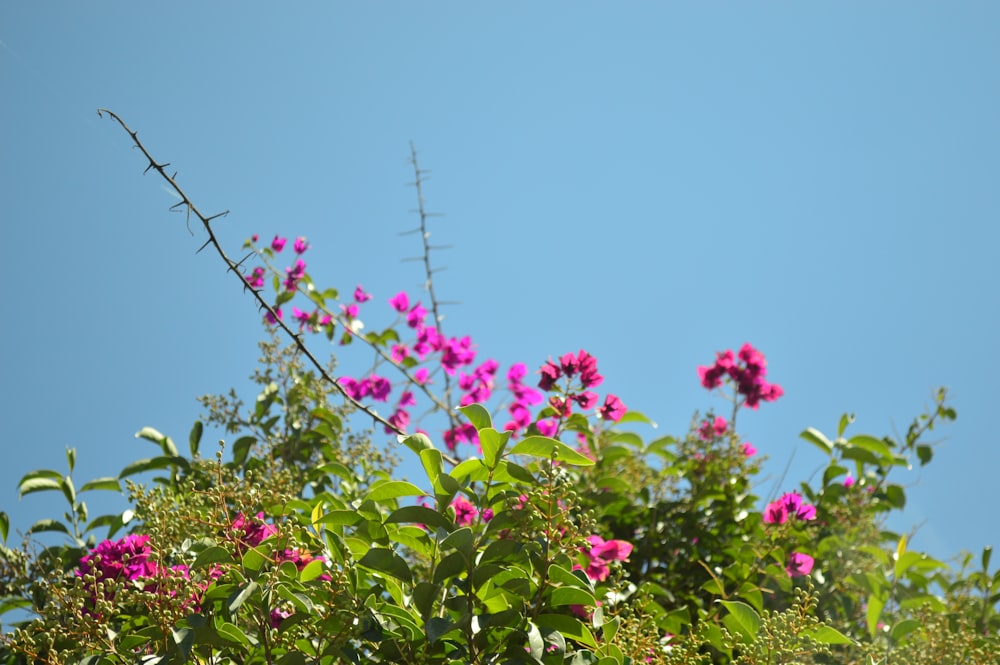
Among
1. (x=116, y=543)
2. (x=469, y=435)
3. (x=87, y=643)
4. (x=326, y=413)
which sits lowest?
(x=87, y=643)

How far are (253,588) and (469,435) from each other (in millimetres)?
1859

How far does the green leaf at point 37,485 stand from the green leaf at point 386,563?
1.33 m

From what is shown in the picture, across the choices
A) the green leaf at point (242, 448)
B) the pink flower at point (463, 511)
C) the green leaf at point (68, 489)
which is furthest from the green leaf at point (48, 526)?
the pink flower at point (463, 511)

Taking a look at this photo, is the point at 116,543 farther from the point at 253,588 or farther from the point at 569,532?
the point at 569,532

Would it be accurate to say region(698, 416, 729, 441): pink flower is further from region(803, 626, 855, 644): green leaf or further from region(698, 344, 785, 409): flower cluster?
region(803, 626, 855, 644): green leaf

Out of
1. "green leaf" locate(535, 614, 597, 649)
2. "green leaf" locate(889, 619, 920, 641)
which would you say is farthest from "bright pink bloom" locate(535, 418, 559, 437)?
"green leaf" locate(535, 614, 597, 649)

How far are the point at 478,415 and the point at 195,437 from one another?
1.36 meters

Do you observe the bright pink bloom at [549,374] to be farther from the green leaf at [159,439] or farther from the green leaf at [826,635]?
the green leaf at [159,439]

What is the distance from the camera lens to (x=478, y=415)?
4.68 ft

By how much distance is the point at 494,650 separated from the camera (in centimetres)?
131

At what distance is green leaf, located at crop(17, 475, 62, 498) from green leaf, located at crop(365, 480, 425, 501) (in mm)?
1264

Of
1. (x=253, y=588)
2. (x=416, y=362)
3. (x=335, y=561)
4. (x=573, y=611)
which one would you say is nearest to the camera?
(x=253, y=588)

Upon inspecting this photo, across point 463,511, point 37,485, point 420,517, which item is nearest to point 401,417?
point 37,485

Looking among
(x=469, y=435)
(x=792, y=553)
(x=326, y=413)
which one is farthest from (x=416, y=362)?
(x=792, y=553)
